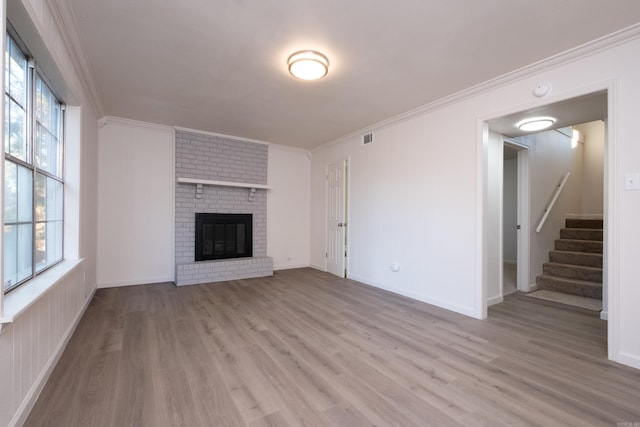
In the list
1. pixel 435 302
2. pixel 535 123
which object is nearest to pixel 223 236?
pixel 435 302

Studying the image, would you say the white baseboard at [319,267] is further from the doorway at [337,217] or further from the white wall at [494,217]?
the white wall at [494,217]

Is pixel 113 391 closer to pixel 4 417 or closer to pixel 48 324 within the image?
pixel 4 417

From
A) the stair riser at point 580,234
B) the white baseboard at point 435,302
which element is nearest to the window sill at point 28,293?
the white baseboard at point 435,302

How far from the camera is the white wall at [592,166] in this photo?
5.49m

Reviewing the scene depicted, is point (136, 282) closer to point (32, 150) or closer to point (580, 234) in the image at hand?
point (32, 150)

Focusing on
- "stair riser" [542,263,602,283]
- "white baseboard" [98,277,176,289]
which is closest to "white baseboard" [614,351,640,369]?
"stair riser" [542,263,602,283]

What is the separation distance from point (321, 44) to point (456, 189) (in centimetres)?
218

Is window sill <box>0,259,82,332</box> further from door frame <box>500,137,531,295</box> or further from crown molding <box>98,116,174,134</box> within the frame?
door frame <box>500,137,531,295</box>

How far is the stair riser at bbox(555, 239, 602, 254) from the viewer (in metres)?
4.34

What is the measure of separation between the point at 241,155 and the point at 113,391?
4155mm

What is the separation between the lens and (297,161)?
6031 mm

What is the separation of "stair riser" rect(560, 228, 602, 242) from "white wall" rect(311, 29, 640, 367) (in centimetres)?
84

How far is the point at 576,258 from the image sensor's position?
436cm

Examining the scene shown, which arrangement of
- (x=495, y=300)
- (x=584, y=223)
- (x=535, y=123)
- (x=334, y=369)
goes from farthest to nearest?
(x=584, y=223)
(x=495, y=300)
(x=535, y=123)
(x=334, y=369)
